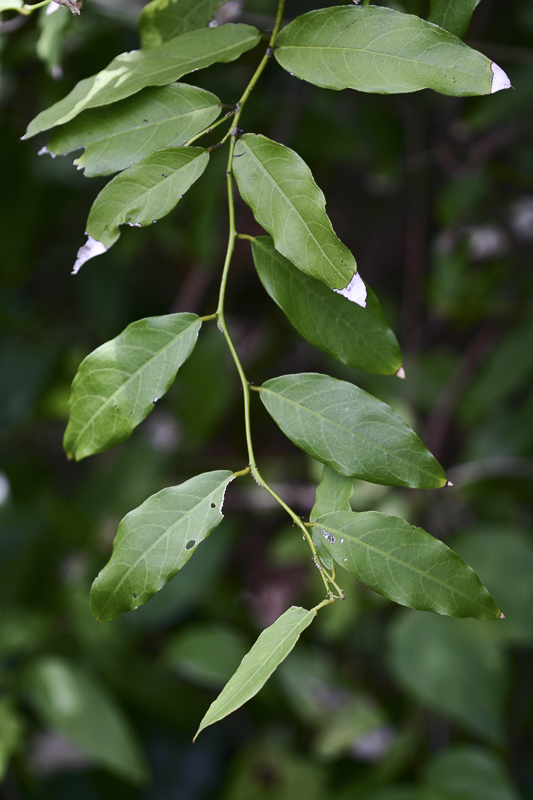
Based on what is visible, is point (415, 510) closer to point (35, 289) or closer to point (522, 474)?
point (522, 474)

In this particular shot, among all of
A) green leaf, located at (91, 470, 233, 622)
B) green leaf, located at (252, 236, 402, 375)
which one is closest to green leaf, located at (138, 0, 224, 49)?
green leaf, located at (252, 236, 402, 375)

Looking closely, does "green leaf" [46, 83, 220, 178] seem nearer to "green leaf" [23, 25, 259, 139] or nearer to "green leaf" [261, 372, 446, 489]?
"green leaf" [23, 25, 259, 139]

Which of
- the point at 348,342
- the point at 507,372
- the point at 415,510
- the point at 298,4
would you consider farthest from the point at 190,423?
the point at 348,342

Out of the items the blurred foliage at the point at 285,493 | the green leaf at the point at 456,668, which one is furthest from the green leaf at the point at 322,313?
the green leaf at the point at 456,668

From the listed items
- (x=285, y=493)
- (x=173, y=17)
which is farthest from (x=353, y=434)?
(x=285, y=493)

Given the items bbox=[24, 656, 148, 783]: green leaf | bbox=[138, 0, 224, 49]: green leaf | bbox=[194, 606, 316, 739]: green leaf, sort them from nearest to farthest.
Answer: bbox=[194, 606, 316, 739]: green leaf → bbox=[138, 0, 224, 49]: green leaf → bbox=[24, 656, 148, 783]: green leaf

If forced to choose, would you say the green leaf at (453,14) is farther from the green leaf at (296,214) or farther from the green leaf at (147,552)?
the green leaf at (147,552)

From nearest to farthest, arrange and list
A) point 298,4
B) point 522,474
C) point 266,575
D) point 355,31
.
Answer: point 355,31 < point 298,4 < point 522,474 < point 266,575
